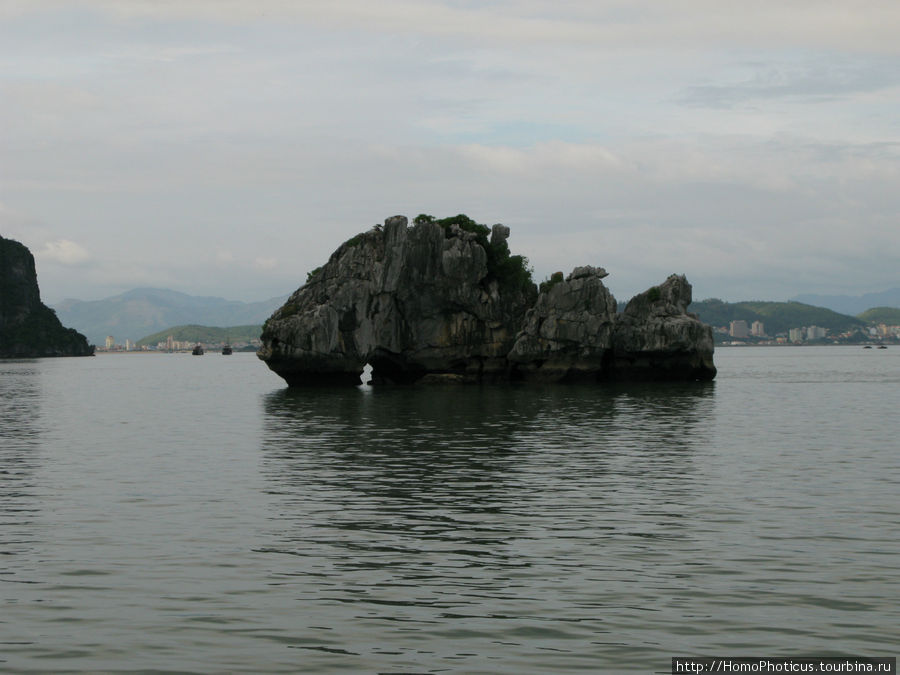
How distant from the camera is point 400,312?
101 meters

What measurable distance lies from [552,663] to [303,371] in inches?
3607

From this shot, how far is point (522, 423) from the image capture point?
187ft

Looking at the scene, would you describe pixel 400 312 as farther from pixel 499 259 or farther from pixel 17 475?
pixel 17 475

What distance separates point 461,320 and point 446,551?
263ft

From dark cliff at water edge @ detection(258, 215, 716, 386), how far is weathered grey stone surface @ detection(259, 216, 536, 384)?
0.40 ft

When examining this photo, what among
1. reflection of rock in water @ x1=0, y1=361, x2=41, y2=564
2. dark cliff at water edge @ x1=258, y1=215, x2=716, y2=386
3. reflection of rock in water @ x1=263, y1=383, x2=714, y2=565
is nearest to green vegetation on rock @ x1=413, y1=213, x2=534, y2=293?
dark cliff at water edge @ x1=258, y1=215, x2=716, y2=386

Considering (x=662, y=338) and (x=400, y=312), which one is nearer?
(x=662, y=338)

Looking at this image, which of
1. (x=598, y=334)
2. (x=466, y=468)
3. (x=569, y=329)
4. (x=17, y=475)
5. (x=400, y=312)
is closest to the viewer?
(x=17, y=475)

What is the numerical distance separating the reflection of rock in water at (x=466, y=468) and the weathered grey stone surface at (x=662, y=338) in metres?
27.6

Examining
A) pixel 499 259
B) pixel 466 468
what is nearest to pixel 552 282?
pixel 499 259

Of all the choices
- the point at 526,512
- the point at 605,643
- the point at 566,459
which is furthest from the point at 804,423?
the point at 605,643

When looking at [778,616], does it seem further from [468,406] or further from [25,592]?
[468,406]

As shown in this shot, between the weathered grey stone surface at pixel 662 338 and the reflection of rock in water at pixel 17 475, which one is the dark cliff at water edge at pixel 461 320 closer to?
the weathered grey stone surface at pixel 662 338

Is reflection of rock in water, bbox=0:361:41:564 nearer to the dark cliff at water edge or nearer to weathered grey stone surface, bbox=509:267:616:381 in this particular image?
the dark cliff at water edge
